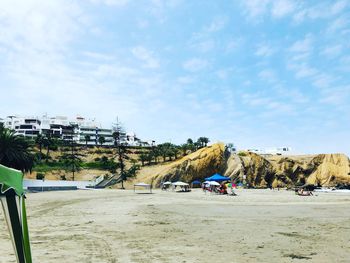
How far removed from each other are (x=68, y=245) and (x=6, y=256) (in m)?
2.11

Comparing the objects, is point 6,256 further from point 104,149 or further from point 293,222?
point 104,149

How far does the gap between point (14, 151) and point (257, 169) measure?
6122 cm

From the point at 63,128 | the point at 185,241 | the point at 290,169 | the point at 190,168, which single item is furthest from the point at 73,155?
the point at 185,241

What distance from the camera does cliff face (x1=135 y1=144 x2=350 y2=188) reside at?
243 ft

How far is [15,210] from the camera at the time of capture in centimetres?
494

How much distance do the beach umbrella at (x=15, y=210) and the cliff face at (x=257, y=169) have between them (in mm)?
65200

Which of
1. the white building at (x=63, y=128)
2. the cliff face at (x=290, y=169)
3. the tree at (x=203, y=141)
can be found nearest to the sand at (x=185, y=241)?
the cliff face at (x=290, y=169)

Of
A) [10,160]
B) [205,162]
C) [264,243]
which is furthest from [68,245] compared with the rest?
[205,162]

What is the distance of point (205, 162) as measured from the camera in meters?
77.3

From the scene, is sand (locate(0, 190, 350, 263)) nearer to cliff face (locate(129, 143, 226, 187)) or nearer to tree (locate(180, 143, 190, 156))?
cliff face (locate(129, 143, 226, 187))

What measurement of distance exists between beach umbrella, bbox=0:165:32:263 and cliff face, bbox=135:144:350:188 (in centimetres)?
6520

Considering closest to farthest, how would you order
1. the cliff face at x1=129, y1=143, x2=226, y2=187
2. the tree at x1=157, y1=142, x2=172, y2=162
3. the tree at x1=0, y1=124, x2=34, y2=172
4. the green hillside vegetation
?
1. the tree at x1=0, y1=124, x2=34, y2=172
2. the green hillside vegetation
3. the cliff face at x1=129, y1=143, x2=226, y2=187
4. the tree at x1=157, y1=142, x2=172, y2=162

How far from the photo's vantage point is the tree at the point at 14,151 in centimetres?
4738

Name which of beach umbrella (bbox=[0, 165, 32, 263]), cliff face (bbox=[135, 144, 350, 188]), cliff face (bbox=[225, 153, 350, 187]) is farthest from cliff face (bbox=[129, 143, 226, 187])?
beach umbrella (bbox=[0, 165, 32, 263])
